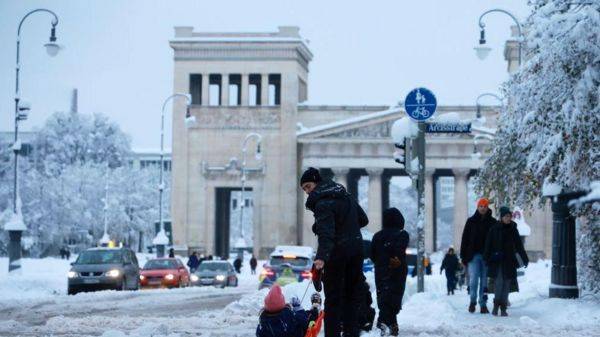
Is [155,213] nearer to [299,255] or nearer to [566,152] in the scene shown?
[299,255]

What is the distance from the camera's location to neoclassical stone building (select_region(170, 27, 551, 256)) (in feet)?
325

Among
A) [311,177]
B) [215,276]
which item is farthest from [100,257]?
[311,177]

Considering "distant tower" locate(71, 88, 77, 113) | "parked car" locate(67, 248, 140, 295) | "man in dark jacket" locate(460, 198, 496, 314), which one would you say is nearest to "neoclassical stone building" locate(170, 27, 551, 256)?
"parked car" locate(67, 248, 140, 295)

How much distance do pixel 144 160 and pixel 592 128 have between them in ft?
568

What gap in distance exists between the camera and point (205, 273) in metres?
49.3

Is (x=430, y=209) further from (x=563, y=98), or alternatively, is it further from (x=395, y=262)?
(x=395, y=262)

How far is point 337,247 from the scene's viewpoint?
514 inches

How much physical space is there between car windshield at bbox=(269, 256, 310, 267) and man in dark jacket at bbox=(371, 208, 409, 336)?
72.9 ft

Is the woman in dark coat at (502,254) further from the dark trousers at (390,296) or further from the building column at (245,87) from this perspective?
Answer: the building column at (245,87)

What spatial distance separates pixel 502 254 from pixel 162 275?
23.6m

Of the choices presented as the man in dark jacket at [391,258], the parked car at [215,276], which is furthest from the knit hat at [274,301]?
the parked car at [215,276]

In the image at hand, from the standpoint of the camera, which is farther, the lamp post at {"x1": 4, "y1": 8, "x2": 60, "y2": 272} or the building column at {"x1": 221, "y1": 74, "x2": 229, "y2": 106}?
the building column at {"x1": 221, "y1": 74, "x2": 229, "y2": 106}

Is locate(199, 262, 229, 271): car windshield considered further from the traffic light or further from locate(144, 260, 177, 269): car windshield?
the traffic light

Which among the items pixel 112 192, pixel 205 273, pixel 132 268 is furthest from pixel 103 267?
pixel 112 192
